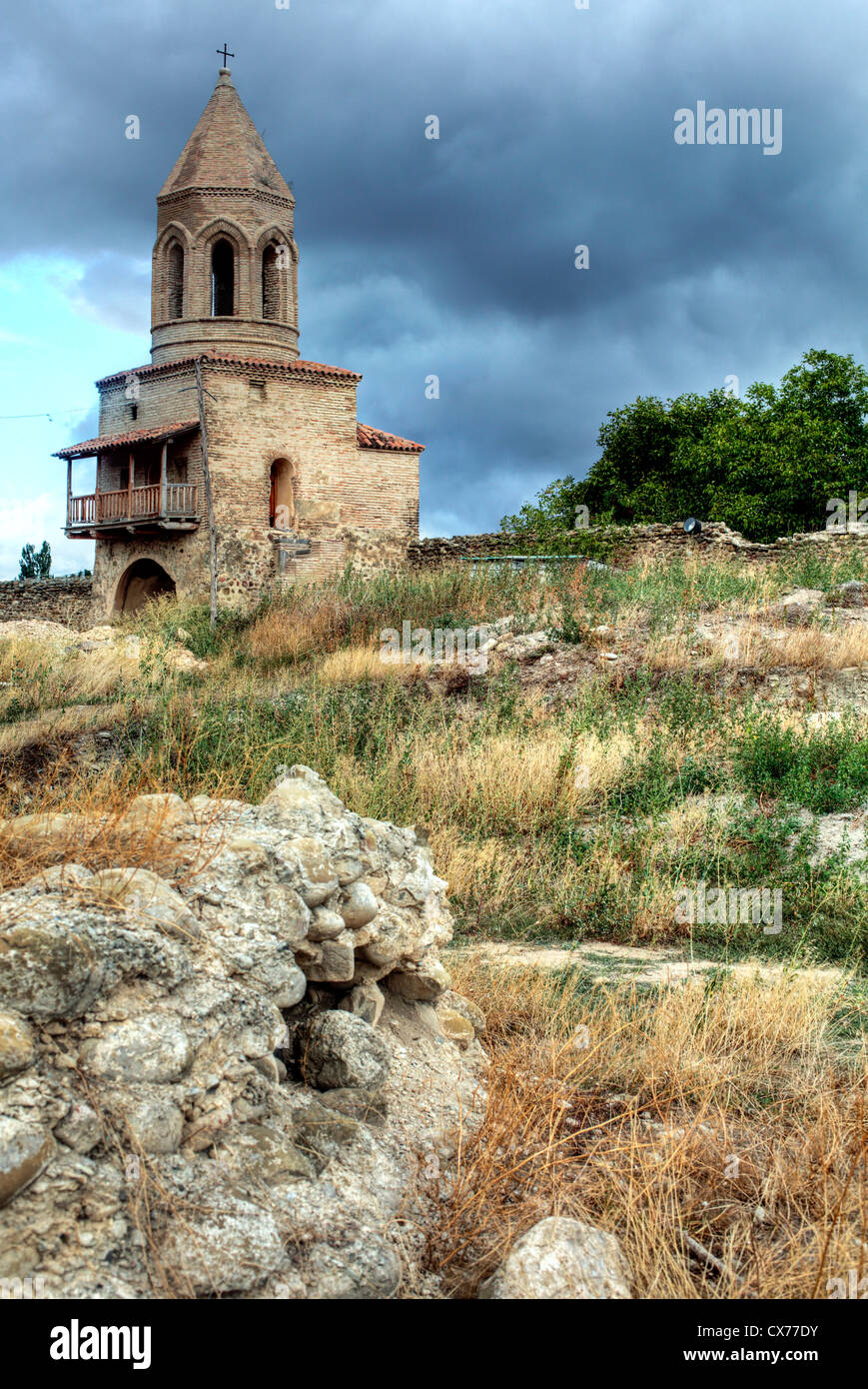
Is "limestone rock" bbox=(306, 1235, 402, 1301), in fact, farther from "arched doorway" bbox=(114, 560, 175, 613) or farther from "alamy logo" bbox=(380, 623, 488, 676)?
"arched doorway" bbox=(114, 560, 175, 613)

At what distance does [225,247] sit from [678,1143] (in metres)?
28.9

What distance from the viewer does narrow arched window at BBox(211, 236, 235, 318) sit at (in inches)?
1096

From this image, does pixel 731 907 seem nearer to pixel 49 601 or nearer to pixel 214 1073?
pixel 214 1073

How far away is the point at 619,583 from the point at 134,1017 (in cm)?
1283

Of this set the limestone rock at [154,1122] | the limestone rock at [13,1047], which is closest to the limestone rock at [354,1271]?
the limestone rock at [154,1122]

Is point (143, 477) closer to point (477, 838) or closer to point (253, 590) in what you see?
point (253, 590)

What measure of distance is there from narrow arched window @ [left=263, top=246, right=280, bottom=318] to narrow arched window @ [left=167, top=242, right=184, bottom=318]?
Result: 219 centimetres

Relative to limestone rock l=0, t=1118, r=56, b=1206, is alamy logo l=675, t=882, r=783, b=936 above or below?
below

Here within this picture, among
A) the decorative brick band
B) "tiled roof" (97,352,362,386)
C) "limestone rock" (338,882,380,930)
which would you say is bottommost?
"limestone rock" (338,882,380,930)

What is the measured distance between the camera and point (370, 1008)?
3822 millimetres

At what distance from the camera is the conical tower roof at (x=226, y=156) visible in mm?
26734

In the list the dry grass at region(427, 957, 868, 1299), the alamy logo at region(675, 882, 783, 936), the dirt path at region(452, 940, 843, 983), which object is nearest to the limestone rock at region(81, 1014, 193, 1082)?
the dry grass at region(427, 957, 868, 1299)

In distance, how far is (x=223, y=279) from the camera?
28641 mm
